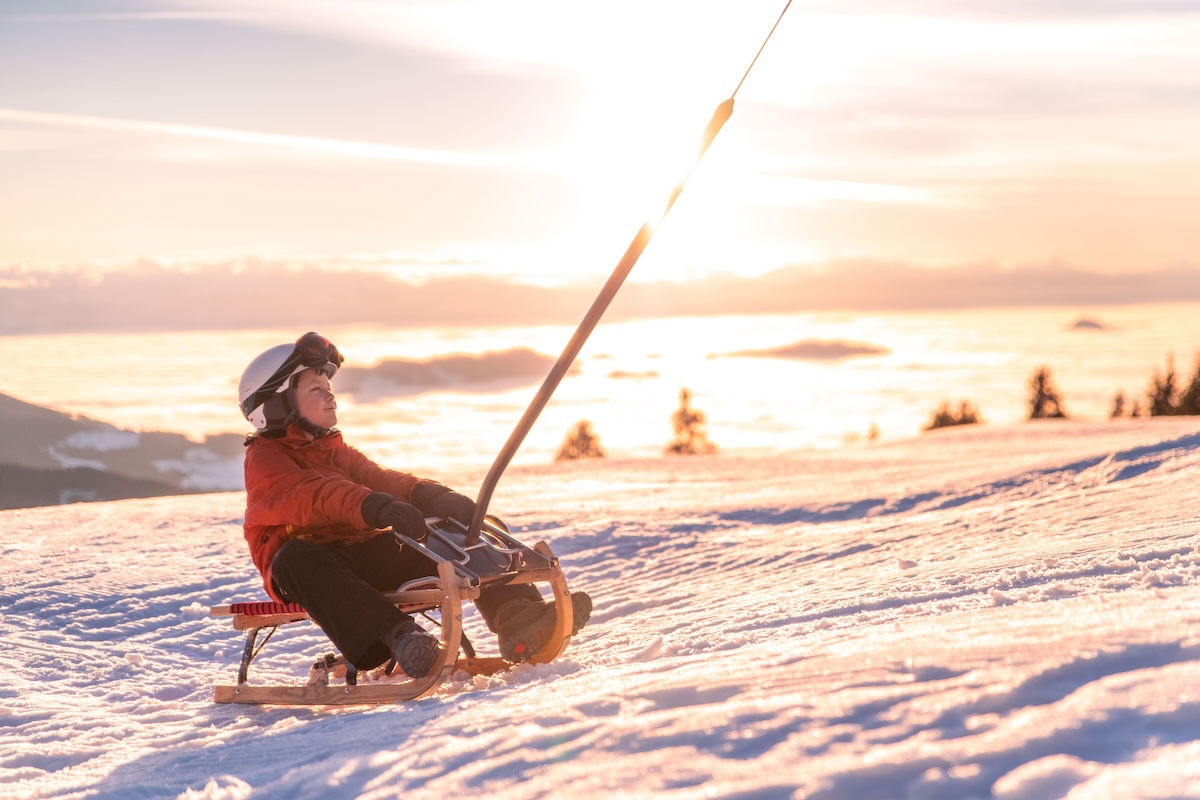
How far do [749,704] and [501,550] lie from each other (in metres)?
1.83

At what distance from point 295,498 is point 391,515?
0.48 meters

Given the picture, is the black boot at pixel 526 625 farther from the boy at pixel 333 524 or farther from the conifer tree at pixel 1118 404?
the conifer tree at pixel 1118 404

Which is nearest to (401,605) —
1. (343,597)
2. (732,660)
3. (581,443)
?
(343,597)

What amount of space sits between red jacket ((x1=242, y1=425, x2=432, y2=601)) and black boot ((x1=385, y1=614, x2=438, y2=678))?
1.57 ft

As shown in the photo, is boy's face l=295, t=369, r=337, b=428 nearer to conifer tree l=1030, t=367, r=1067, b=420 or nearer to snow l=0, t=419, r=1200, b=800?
snow l=0, t=419, r=1200, b=800

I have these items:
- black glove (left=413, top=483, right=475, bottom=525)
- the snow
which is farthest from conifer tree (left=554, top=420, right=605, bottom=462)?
black glove (left=413, top=483, right=475, bottom=525)

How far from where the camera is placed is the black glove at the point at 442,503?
4.70 meters

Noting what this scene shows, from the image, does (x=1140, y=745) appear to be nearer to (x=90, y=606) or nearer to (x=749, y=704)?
(x=749, y=704)

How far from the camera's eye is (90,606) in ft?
22.5

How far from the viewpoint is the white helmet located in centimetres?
459

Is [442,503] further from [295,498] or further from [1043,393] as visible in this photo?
[1043,393]

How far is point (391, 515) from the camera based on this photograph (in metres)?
4.14

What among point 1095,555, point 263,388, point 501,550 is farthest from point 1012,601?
point 263,388

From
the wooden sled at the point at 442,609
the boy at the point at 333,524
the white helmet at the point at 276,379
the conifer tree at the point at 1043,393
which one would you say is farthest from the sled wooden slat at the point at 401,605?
the conifer tree at the point at 1043,393
